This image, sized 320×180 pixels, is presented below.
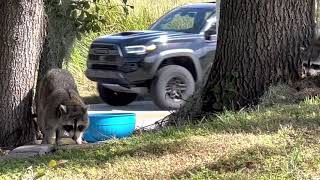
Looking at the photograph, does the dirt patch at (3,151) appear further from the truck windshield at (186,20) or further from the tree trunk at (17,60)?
the truck windshield at (186,20)

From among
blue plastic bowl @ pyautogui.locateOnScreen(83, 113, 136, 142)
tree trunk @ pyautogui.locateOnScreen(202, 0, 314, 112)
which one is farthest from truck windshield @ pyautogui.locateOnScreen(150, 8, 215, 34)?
→ tree trunk @ pyautogui.locateOnScreen(202, 0, 314, 112)

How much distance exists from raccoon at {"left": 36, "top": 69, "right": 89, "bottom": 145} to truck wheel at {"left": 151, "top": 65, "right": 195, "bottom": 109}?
483cm

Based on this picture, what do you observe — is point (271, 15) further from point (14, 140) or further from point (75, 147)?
point (14, 140)

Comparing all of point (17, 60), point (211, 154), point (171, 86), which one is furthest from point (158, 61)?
point (211, 154)

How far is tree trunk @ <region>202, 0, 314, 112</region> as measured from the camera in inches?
340

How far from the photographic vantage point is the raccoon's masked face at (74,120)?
33.1 feet

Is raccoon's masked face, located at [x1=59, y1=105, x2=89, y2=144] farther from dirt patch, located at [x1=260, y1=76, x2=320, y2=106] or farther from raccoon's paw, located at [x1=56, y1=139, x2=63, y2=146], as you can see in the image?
dirt patch, located at [x1=260, y1=76, x2=320, y2=106]

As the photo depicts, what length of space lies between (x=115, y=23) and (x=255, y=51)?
12.8 metres

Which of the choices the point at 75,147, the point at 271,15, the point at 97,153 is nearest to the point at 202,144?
the point at 97,153

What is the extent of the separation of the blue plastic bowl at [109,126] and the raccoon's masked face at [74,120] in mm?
303

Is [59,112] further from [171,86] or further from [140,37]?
[140,37]

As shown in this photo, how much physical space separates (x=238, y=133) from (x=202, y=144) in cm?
50

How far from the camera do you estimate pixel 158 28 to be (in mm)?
17281

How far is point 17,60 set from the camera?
9.71 meters
